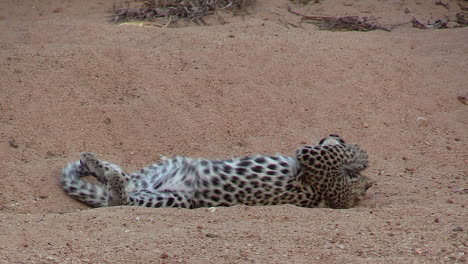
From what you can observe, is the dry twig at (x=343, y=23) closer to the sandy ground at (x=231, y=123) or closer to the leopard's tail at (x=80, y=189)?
the sandy ground at (x=231, y=123)

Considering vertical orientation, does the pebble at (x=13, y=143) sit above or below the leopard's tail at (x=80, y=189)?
above

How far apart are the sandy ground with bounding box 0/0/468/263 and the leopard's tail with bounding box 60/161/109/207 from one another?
0.11 metres

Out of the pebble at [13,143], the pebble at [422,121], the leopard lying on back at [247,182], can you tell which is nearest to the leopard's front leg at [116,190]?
the leopard lying on back at [247,182]

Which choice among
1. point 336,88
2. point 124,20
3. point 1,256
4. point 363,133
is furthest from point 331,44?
point 1,256

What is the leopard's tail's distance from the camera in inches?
260

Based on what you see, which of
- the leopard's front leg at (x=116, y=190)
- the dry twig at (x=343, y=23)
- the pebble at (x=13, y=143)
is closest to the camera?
the leopard's front leg at (x=116, y=190)

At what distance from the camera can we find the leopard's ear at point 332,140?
279 inches

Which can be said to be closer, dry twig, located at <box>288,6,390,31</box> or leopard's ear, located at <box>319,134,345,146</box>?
leopard's ear, located at <box>319,134,345,146</box>

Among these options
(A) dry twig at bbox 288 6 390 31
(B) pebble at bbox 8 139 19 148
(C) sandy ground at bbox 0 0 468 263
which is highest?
(A) dry twig at bbox 288 6 390 31

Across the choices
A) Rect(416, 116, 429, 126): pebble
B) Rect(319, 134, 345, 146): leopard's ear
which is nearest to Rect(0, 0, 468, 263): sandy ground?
Rect(416, 116, 429, 126): pebble

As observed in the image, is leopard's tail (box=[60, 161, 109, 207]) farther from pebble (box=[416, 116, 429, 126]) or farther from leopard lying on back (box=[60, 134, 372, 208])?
pebble (box=[416, 116, 429, 126])

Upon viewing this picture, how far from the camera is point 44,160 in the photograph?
696 cm

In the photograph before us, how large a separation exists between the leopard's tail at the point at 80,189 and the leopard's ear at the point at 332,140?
1918 millimetres

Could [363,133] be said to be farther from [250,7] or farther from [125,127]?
[250,7]
